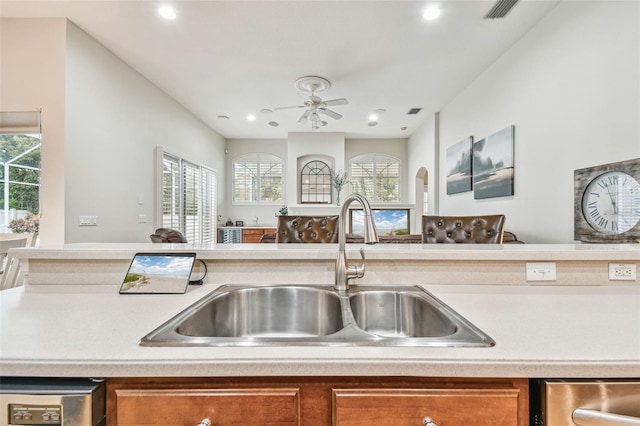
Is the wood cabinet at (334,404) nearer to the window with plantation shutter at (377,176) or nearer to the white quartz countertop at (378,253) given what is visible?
the white quartz countertop at (378,253)

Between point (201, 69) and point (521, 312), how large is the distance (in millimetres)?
3964

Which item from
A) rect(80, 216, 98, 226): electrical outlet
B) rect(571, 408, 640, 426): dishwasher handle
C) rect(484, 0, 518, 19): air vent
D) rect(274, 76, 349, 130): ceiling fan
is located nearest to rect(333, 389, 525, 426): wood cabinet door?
rect(571, 408, 640, 426): dishwasher handle

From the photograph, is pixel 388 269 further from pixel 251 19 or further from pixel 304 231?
pixel 251 19

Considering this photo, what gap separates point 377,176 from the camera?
6.89 metres

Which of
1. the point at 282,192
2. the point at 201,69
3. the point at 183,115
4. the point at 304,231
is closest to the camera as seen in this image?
the point at 304,231

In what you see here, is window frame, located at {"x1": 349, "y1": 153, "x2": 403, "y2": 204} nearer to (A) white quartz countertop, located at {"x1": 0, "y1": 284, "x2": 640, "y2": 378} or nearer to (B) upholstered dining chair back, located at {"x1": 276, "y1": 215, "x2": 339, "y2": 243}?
(B) upholstered dining chair back, located at {"x1": 276, "y1": 215, "x2": 339, "y2": 243}

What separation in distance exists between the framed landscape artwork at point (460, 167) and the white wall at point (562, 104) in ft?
1.36

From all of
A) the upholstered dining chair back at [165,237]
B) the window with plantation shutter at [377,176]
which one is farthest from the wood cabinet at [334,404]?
the window with plantation shutter at [377,176]

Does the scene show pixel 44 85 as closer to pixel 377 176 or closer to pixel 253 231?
pixel 253 231

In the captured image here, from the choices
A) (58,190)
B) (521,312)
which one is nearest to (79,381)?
(521,312)

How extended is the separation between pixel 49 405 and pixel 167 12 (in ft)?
9.89

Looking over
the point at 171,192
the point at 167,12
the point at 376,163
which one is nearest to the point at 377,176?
the point at 376,163

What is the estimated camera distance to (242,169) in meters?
7.03

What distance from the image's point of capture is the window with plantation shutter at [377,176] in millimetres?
6852
